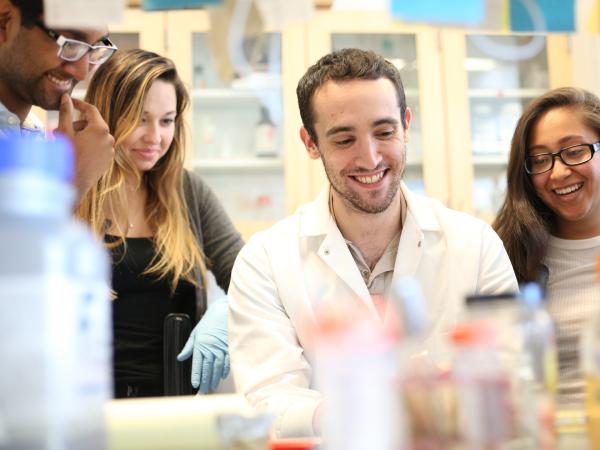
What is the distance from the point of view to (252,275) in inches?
64.5

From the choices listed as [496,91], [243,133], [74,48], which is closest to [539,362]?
[74,48]

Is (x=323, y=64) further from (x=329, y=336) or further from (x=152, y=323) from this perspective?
(x=329, y=336)

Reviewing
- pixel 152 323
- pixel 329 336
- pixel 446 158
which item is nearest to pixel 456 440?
pixel 329 336

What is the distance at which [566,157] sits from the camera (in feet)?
5.87

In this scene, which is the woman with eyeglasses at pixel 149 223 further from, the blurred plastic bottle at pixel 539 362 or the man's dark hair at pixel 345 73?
the blurred plastic bottle at pixel 539 362

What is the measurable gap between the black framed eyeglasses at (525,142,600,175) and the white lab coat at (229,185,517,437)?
0.81 feet

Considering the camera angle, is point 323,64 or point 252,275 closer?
point 252,275

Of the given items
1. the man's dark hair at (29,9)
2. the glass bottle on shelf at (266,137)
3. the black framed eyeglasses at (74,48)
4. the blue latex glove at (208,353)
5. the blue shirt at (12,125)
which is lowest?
the blue latex glove at (208,353)

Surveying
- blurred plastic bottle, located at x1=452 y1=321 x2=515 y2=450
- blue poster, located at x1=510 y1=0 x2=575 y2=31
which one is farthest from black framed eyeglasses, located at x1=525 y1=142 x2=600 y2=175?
blurred plastic bottle, located at x1=452 y1=321 x2=515 y2=450

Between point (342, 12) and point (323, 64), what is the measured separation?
4.64ft

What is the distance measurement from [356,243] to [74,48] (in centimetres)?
74

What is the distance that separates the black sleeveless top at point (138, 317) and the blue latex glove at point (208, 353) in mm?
147

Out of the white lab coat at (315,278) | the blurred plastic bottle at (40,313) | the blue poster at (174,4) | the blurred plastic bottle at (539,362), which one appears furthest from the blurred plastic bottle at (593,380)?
the white lab coat at (315,278)

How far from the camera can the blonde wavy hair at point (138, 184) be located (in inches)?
77.3
